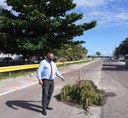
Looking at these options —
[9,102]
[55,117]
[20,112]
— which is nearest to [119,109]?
[55,117]

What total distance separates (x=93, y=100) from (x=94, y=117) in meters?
2.42

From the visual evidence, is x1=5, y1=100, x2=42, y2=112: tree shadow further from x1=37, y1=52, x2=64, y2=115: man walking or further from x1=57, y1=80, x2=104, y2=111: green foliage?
x1=57, y1=80, x2=104, y2=111: green foliage

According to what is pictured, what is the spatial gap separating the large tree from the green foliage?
19345 mm

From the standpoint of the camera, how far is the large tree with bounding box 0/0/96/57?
32.0 m

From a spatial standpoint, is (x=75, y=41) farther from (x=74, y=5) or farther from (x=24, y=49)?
(x=24, y=49)

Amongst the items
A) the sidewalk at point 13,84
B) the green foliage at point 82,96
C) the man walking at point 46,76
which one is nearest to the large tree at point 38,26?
the sidewalk at point 13,84

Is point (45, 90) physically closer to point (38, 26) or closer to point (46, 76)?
point (46, 76)

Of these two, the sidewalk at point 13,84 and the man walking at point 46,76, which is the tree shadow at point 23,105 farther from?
the sidewalk at point 13,84

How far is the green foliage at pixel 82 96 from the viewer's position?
11711 mm

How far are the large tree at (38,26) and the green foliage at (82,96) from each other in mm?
19345

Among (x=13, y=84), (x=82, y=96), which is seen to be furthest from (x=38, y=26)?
(x=82, y=96)

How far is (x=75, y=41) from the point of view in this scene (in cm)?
3712

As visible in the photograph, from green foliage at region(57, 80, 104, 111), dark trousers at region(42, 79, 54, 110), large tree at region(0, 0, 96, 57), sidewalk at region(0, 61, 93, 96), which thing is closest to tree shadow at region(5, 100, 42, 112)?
dark trousers at region(42, 79, 54, 110)

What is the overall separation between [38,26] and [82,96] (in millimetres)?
21177
